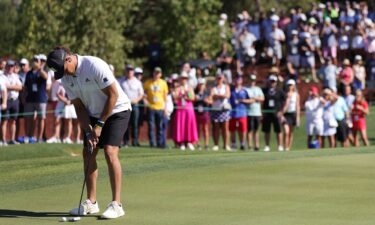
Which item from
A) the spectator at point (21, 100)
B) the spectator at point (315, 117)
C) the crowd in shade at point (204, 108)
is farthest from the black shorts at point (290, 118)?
the spectator at point (21, 100)

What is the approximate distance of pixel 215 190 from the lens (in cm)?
1255

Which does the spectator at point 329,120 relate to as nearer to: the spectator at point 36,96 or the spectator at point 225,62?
the spectator at point 36,96

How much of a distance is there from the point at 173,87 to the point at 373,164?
11922mm

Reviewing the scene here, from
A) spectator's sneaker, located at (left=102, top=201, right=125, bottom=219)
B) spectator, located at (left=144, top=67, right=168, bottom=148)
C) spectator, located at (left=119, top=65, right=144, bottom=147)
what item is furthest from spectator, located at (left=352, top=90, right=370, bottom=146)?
spectator's sneaker, located at (left=102, top=201, right=125, bottom=219)

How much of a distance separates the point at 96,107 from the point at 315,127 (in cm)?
1391

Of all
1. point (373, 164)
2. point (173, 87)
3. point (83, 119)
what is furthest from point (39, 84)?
point (83, 119)

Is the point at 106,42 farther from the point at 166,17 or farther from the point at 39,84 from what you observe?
the point at 39,84

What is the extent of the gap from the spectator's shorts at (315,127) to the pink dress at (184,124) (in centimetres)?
261

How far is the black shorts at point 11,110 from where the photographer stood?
2253 centimetres

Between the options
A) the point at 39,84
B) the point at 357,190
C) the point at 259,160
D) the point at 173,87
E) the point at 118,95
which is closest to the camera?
the point at 118,95

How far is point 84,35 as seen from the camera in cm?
3269

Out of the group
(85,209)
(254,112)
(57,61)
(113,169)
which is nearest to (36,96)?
(254,112)

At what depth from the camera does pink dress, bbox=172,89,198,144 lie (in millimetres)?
25188

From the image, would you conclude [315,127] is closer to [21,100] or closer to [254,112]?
[254,112]
